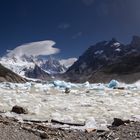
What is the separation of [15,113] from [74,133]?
372 cm

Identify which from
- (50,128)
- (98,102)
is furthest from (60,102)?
(50,128)

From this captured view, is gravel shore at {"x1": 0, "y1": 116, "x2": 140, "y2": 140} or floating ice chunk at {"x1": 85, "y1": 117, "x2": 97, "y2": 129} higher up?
floating ice chunk at {"x1": 85, "y1": 117, "x2": 97, "y2": 129}

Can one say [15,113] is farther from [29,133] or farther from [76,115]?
[29,133]

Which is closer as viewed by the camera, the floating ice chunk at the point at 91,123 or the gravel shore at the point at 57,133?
the gravel shore at the point at 57,133

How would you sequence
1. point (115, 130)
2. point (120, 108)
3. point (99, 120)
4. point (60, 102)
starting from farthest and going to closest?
point (60, 102), point (120, 108), point (99, 120), point (115, 130)

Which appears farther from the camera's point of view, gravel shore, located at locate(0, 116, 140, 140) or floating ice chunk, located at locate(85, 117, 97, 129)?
floating ice chunk, located at locate(85, 117, 97, 129)

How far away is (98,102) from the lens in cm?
1891

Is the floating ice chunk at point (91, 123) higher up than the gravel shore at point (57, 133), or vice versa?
the floating ice chunk at point (91, 123)

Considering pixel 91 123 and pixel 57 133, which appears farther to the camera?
pixel 91 123

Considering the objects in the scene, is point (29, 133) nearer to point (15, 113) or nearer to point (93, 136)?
point (93, 136)

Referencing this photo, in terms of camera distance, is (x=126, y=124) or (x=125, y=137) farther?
(x=126, y=124)

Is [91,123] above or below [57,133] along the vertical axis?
above

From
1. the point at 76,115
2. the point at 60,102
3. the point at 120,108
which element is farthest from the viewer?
the point at 60,102

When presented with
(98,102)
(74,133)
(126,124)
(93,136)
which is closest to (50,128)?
(74,133)
